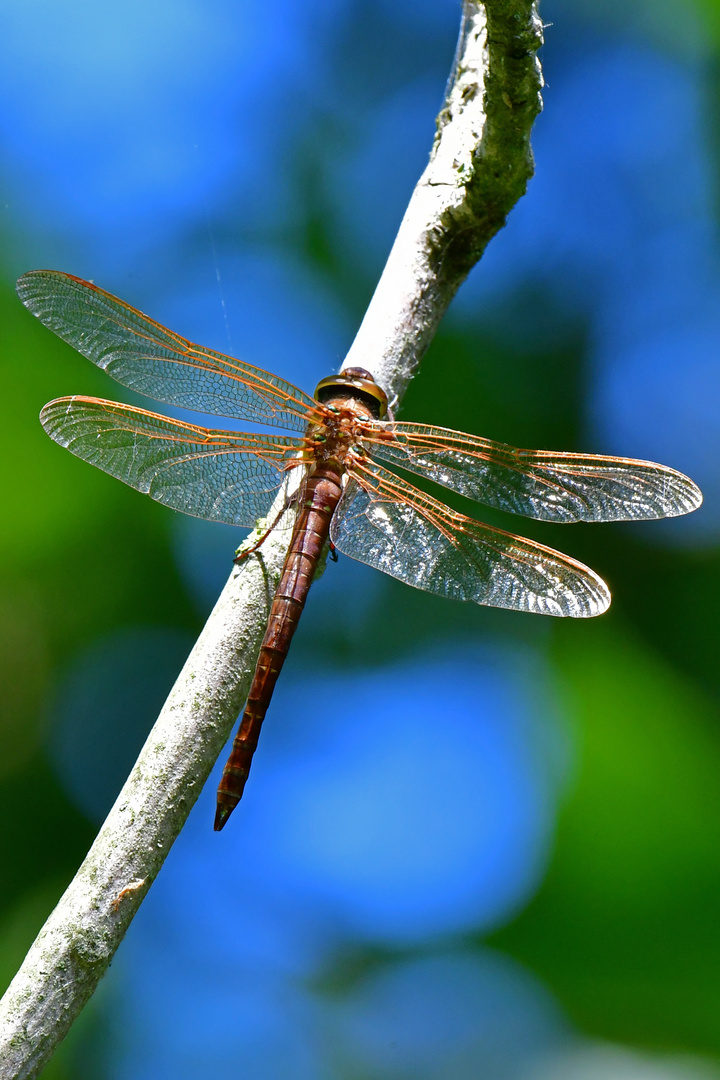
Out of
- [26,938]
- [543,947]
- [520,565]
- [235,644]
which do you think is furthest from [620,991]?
[26,938]

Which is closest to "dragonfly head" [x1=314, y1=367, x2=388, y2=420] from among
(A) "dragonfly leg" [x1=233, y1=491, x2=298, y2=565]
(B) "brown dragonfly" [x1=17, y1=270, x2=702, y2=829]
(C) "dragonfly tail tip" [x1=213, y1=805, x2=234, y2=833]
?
A: (B) "brown dragonfly" [x1=17, y1=270, x2=702, y2=829]

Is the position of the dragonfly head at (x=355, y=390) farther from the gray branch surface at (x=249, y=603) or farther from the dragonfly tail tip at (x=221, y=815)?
the dragonfly tail tip at (x=221, y=815)

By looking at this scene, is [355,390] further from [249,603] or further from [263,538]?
[249,603]

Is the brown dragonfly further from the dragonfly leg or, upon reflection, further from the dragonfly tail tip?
the dragonfly tail tip

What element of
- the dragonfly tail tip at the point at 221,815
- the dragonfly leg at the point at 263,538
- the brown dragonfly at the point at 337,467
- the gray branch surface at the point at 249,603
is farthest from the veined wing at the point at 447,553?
the dragonfly tail tip at the point at 221,815

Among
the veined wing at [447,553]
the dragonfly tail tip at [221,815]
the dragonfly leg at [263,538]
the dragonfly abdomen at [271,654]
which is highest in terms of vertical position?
the veined wing at [447,553]

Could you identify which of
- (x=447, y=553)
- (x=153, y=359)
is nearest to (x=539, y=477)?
(x=447, y=553)

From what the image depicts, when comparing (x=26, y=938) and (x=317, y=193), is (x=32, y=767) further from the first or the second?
(x=317, y=193)
